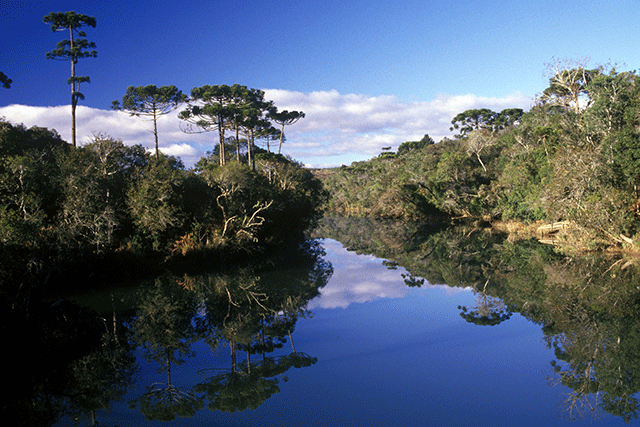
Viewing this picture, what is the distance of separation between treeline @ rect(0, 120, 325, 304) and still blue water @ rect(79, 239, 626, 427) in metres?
7.75

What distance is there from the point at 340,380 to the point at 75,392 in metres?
4.91

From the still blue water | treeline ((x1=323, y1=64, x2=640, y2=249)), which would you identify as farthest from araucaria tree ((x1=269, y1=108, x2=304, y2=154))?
the still blue water

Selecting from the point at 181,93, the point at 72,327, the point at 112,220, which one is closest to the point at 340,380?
the point at 72,327

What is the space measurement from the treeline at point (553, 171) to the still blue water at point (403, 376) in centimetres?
1143

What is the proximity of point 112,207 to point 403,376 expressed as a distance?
15.2m

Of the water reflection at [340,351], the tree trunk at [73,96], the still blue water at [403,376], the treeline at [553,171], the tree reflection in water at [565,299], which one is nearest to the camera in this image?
the still blue water at [403,376]

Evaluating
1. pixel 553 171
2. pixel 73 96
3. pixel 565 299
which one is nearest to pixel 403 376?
pixel 565 299

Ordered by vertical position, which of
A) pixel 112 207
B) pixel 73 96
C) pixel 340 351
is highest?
pixel 73 96

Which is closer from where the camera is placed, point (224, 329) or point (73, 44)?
point (224, 329)

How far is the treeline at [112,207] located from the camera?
51.4 feet

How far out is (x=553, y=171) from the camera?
25266mm

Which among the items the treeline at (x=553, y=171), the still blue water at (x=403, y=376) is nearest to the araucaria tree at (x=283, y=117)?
the treeline at (x=553, y=171)

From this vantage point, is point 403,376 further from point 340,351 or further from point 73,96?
point 73,96

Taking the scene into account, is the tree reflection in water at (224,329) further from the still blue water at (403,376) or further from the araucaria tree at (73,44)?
the araucaria tree at (73,44)
